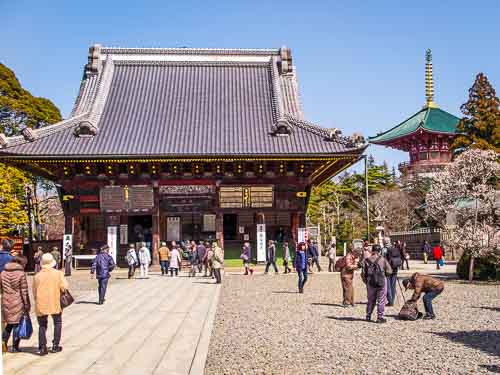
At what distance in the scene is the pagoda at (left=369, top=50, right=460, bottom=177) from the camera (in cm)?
6350

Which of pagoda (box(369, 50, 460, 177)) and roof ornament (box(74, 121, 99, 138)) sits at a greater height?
pagoda (box(369, 50, 460, 177))

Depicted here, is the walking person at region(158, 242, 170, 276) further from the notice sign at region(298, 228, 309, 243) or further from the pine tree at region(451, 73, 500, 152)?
the pine tree at region(451, 73, 500, 152)

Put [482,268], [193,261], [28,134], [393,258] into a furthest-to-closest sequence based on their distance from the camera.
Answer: [28,134], [193,261], [482,268], [393,258]

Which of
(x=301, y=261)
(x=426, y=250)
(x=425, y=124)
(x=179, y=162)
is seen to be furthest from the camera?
(x=425, y=124)

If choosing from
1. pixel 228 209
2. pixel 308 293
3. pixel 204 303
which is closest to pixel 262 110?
A: pixel 228 209

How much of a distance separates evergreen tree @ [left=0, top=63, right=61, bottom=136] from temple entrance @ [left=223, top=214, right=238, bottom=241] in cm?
1750

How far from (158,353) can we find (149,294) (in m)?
9.55

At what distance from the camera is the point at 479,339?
10961mm

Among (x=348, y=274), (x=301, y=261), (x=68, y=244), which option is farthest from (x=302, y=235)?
(x=348, y=274)

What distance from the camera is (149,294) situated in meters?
19.0

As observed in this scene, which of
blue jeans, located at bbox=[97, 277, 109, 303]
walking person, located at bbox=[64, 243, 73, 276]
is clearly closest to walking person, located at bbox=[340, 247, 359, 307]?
blue jeans, located at bbox=[97, 277, 109, 303]

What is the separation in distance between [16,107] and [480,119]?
108ft

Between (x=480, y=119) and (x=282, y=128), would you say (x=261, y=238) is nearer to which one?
(x=282, y=128)

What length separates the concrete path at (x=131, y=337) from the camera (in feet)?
28.7
